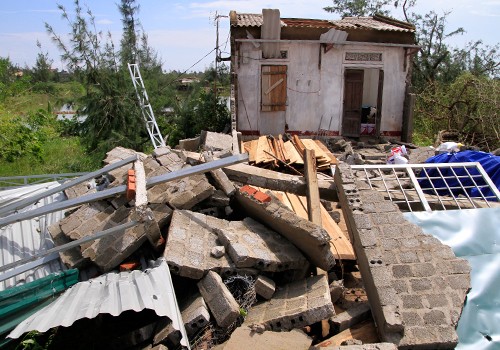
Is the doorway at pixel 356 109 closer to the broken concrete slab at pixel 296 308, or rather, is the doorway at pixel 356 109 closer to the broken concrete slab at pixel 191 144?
the broken concrete slab at pixel 191 144

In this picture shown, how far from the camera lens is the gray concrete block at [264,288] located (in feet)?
15.0

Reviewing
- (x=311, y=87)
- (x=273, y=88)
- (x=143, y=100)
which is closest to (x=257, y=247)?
(x=273, y=88)

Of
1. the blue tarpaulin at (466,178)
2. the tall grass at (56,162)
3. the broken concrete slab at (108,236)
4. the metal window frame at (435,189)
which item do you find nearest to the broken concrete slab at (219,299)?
the broken concrete slab at (108,236)

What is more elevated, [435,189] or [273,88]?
[273,88]

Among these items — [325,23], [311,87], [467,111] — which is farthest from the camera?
[467,111]

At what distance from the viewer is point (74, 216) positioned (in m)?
5.57

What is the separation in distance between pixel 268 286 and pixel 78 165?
1267 cm

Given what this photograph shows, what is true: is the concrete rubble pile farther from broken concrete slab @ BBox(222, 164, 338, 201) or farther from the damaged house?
the damaged house

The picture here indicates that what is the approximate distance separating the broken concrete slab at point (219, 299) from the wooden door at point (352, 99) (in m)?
12.3

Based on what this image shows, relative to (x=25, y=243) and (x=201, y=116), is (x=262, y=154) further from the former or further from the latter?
(x=201, y=116)

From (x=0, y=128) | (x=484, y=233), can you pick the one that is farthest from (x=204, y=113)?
(x=484, y=233)

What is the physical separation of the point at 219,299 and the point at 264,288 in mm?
591

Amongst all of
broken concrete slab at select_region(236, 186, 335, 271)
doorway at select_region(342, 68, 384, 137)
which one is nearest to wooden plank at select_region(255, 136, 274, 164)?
broken concrete slab at select_region(236, 186, 335, 271)

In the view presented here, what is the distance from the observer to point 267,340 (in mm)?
3916
